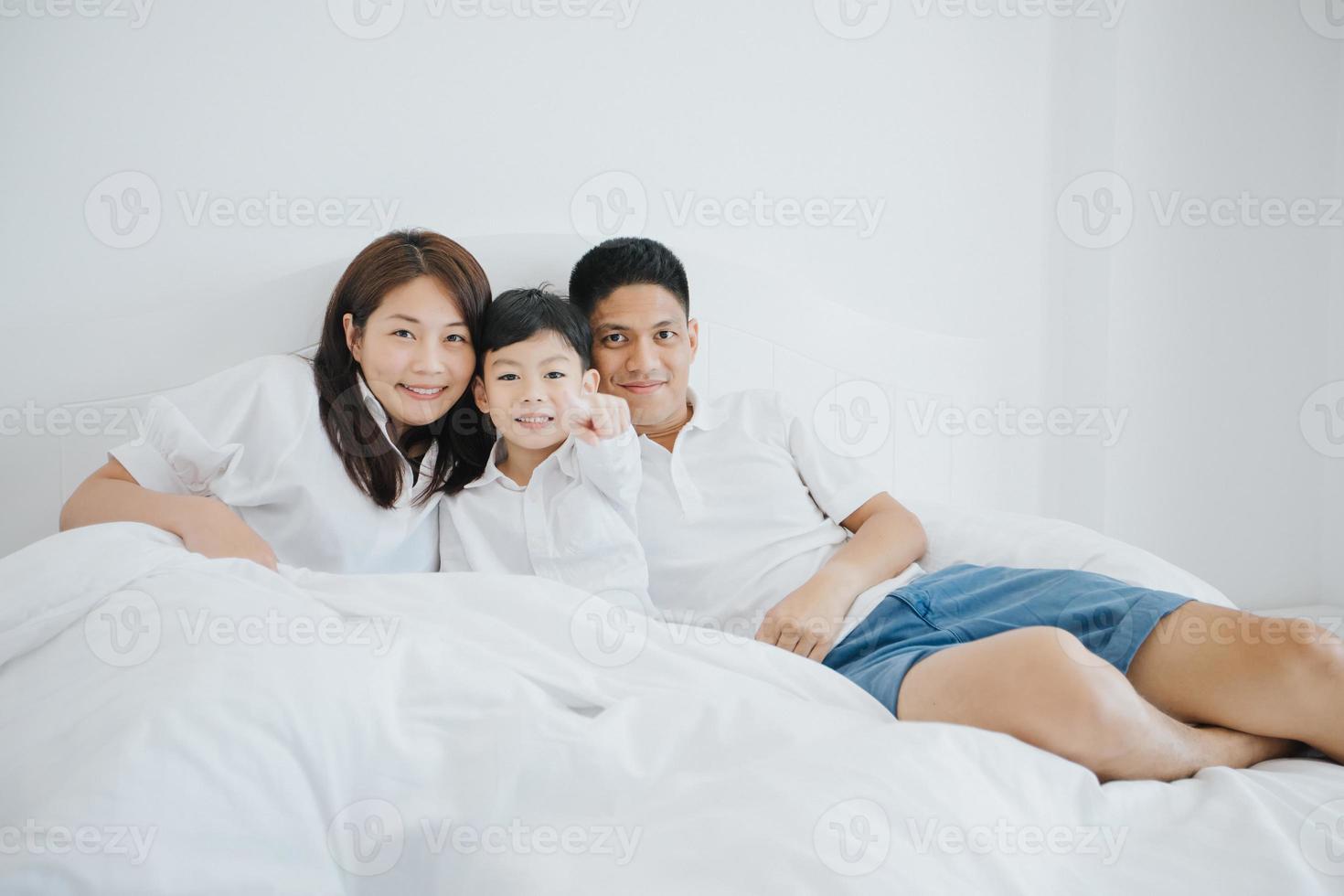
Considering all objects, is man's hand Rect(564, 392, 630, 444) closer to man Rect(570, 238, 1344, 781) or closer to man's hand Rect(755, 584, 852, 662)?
man Rect(570, 238, 1344, 781)

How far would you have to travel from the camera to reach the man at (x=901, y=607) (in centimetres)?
72

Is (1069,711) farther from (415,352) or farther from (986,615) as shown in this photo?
(415,352)

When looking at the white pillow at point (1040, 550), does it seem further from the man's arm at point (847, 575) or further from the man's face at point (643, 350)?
the man's face at point (643, 350)

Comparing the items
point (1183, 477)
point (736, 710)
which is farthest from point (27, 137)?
point (1183, 477)

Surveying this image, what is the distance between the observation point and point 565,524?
3.76 feet

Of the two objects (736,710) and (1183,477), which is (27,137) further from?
(1183,477)

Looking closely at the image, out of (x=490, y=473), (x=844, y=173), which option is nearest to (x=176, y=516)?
(x=490, y=473)

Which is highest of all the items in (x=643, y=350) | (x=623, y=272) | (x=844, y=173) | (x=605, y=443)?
(x=844, y=173)

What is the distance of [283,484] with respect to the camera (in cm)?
111

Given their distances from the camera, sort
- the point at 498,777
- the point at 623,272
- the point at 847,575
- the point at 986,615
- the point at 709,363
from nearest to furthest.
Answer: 1. the point at 498,777
2. the point at 986,615
3. the point at 847,575
4. the point at 623,272
5. the point at 709,363

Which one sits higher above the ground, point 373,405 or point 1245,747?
point 373,405

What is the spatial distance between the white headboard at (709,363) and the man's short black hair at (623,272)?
0.11 m

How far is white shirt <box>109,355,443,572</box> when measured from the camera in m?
1.11

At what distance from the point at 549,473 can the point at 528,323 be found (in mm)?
206
